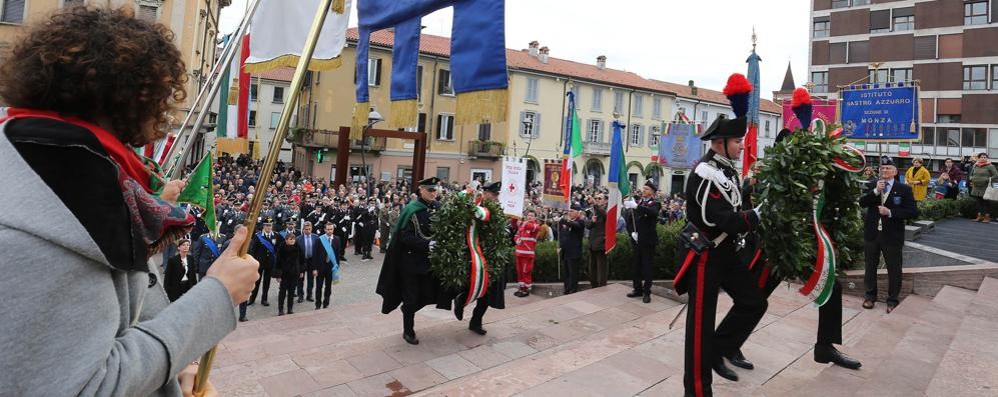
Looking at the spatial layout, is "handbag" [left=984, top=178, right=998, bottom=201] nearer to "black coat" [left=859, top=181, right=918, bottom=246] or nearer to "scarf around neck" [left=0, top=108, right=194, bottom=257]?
"black coat" [left=859, top=181, right=918, bottom=246]

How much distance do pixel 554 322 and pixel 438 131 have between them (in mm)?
32178

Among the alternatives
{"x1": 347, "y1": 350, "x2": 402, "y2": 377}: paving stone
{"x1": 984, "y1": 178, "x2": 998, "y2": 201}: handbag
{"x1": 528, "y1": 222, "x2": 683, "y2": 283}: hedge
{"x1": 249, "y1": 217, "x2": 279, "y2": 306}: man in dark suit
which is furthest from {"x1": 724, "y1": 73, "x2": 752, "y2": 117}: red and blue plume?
{"x1": 984, "y1": 178, "x2": 998, "y2": 201}: handbag

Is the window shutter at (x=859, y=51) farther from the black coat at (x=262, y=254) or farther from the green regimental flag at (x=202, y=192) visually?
the green regimental flag at (x=202, y=192)

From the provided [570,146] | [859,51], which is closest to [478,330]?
[570,146]

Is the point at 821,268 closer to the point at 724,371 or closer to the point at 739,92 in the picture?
the point at 724,371

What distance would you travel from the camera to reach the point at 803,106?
18.2 ft

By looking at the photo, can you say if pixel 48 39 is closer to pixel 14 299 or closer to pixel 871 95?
pixel 14 299

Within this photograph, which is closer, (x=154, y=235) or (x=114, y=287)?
(x=114, y=287)

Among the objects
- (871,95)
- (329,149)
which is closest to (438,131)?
(329,149)

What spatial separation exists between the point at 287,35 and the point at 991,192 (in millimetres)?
18514

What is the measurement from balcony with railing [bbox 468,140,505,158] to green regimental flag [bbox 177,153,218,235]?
1388 inches

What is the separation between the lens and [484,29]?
3.85 meters

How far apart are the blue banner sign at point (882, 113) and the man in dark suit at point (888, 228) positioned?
945cm

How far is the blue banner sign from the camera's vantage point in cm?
1552
